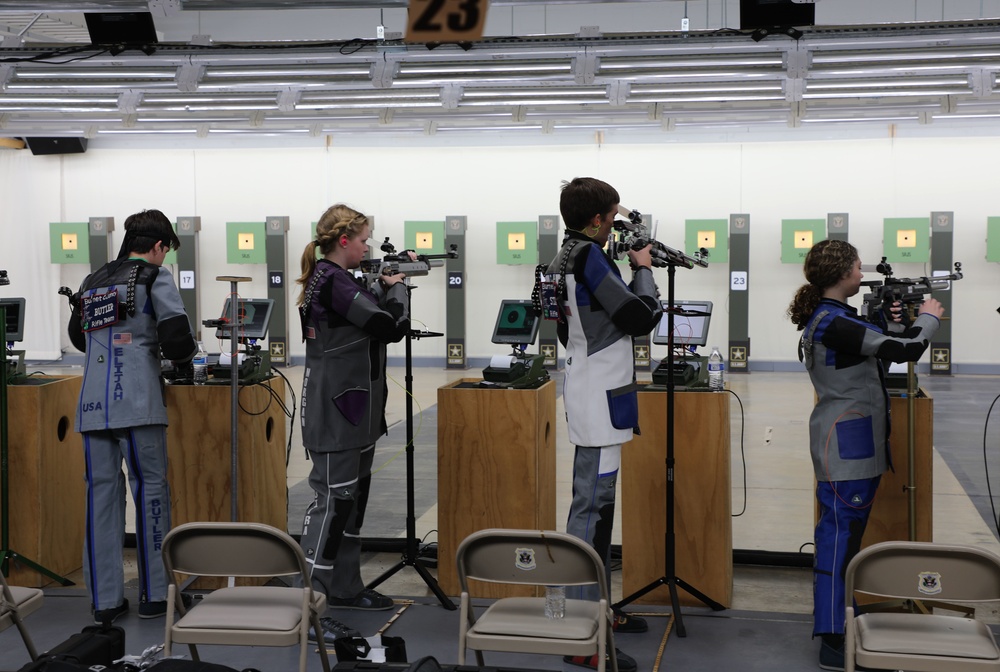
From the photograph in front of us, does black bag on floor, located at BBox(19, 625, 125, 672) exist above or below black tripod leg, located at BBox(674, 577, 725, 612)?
above

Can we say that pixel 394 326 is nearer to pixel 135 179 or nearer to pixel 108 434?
pixel 108 434

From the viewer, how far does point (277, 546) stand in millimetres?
2535

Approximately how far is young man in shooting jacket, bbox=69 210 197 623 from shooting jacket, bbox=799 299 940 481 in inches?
88.1

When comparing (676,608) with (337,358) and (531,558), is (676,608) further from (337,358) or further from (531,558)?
(337,358)

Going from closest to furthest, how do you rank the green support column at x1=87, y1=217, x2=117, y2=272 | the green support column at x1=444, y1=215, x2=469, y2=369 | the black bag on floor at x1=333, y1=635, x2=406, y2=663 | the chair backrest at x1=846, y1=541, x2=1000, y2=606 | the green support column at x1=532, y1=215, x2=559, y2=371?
the chair backrest at x1=846, y1=541, x2=1000, y2=606 < the black bag on floor at x1=333, y1=635, x2=406, y2=663 < the green support column at x1=532, y1=215, x2=559, y2=371 < the green support column at x1=444, y1=215, x2=469, y2=369 < the green support column at x1=87, y1=217, x2=117, y2=272

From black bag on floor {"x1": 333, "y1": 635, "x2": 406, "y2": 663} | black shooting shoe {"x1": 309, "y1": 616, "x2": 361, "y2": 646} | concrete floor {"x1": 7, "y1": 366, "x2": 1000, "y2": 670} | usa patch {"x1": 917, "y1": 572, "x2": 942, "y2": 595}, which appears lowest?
concrete floor {"x1": 7, "y1": 366, "x2": 1000, "y2": 670}

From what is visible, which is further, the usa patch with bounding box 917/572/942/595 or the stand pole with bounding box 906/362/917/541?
the stand pole with bounding box 906/362/917/541

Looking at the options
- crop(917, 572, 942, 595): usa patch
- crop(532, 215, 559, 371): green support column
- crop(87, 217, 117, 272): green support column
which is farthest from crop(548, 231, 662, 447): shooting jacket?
crop(87, 217, 117, 272): green support column

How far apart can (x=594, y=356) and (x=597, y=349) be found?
0.08 ft

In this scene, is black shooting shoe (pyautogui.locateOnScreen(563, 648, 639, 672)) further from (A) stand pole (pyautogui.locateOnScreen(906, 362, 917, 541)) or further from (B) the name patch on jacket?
(B) the name patch on jacket

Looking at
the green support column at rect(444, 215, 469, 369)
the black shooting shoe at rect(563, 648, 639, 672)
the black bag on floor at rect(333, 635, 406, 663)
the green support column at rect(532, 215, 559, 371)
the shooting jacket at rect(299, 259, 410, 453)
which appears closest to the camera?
the black bag on floor at rect(333, 635, 406, 663)

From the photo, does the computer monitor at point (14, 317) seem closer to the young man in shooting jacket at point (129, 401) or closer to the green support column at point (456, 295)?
the young man in shooting jacket at point (129, 401)

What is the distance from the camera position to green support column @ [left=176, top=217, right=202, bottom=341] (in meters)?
12.1

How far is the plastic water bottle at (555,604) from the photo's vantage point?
103 inches
